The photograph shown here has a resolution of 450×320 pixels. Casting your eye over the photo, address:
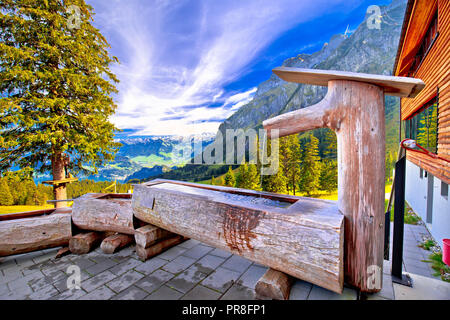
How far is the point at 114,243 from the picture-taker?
3.02 metres

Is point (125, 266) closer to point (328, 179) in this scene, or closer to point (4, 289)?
point (4, 289)

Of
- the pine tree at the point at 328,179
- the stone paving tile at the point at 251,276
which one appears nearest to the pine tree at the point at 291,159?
the pine tree at the point at 328,179

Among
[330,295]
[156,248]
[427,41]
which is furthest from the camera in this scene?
[427,41]

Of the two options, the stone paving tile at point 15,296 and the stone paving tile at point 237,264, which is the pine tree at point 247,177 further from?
the stone paving tile at point 15,296

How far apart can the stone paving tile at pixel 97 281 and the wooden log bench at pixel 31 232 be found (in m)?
1.22

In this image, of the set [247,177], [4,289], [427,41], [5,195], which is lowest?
[5,195]

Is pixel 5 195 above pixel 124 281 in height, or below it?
below

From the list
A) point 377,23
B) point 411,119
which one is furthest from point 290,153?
point 377,23

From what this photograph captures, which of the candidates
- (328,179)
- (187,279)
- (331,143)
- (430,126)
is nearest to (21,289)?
(187,279)

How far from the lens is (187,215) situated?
94.0 inches

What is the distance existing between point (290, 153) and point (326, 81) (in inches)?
809

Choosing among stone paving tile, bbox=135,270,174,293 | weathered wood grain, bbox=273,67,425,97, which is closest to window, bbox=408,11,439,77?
weathered wood grain, bbox=273,67,425,97

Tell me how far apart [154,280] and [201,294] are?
666 millimetres

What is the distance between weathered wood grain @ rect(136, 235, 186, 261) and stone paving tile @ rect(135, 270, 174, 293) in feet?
1.24
